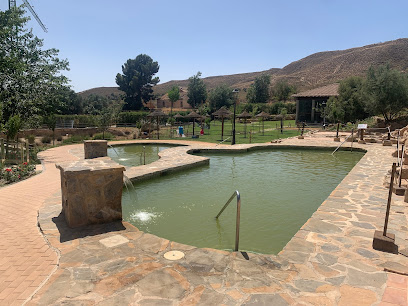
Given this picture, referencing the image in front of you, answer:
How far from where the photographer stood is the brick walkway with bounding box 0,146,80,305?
298cm

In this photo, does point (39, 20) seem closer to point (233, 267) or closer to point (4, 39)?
point (4, 39)

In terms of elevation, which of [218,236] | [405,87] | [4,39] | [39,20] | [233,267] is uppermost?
[39,20]

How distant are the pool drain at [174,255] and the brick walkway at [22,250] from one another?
136 cm

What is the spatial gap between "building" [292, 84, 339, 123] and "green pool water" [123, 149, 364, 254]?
25.4m

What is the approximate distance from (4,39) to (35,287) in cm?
1675

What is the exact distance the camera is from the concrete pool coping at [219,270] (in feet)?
9.47

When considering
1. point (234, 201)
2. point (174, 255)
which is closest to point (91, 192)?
point (174, 255)

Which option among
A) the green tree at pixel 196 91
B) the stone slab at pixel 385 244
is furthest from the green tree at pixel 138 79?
the stone slab at pixel 385 244

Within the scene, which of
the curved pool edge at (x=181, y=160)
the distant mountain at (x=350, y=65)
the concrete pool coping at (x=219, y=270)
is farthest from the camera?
the distant mountain at (x=350, y=65)

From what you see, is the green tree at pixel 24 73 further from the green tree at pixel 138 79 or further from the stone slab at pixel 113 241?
the green tree at pixel 138 79

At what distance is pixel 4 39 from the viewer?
15.1 meters

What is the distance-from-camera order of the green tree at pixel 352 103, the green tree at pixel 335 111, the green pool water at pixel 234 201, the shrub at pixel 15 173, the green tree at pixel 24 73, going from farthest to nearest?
the green tree at pixel 352 103, the green tree at pixel 335 111, the green tree at pixel 24 73, the shrub at pixel 15 173, the green pool water at pixel 234 201

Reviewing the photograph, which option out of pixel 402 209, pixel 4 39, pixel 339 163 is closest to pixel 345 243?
pixel 402 209

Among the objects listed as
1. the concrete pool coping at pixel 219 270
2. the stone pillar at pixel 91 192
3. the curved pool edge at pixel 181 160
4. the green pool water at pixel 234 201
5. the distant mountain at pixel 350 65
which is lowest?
the green pool water at pixel 234 201
